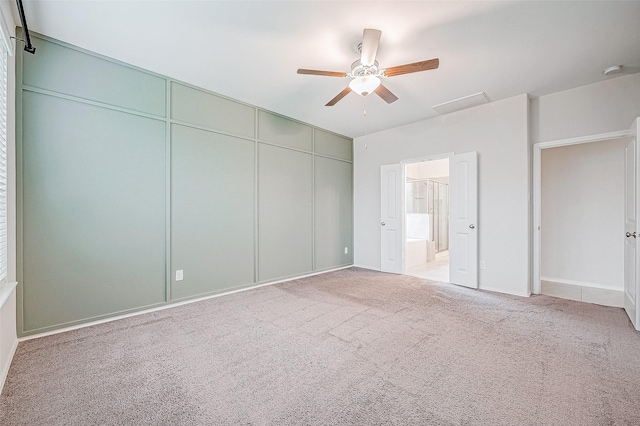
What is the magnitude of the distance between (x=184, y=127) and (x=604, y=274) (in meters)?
6.17

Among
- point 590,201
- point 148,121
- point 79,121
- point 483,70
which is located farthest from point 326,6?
point 590,201

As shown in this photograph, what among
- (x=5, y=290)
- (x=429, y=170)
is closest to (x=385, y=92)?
(x=5, y=290)

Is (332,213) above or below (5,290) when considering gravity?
above

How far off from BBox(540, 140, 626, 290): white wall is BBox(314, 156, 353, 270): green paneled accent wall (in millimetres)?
3309

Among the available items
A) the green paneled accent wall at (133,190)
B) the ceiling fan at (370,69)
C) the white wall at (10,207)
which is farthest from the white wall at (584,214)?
the white wall at (10,207)

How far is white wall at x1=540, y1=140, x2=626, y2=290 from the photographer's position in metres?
3.87

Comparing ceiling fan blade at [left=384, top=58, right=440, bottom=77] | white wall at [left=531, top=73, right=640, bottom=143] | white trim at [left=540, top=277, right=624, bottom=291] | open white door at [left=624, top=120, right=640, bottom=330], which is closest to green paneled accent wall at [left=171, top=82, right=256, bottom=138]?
ceiling fan blade at [left=384, top=58, right=440, bottom=77]

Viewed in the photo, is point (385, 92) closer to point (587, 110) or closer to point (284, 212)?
point (284, 212)

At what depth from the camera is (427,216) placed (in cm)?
654

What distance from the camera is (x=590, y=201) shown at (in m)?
4.05

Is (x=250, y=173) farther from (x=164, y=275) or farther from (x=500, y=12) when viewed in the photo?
(x=500, y=12)

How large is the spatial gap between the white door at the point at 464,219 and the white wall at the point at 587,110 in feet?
2.92

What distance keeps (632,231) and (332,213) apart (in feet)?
12.7

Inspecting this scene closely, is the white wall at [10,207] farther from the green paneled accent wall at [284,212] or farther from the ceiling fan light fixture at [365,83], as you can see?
the ceiling fan light fixture at [365,83]
